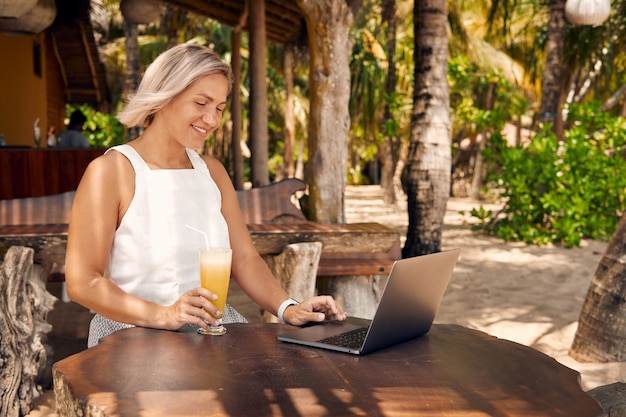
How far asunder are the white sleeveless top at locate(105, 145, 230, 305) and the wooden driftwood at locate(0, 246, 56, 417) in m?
1.22

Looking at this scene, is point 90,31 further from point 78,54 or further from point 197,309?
point 197,309

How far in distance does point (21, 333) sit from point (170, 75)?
1705 millimetres

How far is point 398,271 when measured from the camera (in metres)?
1.63

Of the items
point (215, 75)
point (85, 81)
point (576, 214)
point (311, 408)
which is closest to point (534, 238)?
point (576, 214)

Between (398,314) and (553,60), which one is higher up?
(553,60)

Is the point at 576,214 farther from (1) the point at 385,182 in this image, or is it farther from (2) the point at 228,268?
(1) the point at 385,182

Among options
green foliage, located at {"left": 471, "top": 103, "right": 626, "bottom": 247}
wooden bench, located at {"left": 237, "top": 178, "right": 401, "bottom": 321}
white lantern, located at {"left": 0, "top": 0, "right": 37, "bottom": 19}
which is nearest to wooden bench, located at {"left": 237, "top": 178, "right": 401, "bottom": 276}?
wooden bench, located at {"left": 237, "top": 178, "right": 401, "bottom": 321}

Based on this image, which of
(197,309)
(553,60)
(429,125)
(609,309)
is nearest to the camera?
(197,309)

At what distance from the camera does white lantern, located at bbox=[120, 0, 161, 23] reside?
26.4ft

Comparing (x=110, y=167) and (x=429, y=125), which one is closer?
(x=110, y=167)

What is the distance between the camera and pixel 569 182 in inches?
365

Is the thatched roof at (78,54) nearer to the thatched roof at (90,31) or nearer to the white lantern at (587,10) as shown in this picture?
the thatched roof at (90,31)

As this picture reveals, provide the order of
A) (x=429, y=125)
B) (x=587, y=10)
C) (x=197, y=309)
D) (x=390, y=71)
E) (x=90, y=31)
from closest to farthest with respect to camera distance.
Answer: (x=197, y=309) < (x=429, y=125) < (x=587, y=10) < (x=90, y=31) < (x=390, y=71)

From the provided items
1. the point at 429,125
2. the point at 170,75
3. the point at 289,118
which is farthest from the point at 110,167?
the point at 289,118
